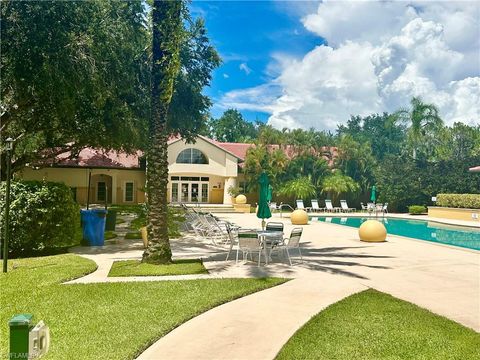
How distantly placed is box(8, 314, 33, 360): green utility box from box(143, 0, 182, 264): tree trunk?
777 centimetres

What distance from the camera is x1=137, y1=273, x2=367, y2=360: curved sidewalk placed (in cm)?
519

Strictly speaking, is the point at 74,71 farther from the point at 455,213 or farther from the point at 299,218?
the point at 455,213

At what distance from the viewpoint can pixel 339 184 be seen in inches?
1444

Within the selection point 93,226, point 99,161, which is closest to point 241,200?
point 99,161

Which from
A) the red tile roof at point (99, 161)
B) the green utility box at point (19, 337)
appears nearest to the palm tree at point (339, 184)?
the red tile roof at point (99, 161)

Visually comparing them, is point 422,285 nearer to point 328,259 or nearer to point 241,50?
point 328,259

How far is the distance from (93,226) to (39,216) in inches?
105

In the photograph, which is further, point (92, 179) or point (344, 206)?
point (92, 179)

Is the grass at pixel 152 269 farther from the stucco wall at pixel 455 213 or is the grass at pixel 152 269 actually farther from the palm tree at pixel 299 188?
the stucco wall at pixel 455 213

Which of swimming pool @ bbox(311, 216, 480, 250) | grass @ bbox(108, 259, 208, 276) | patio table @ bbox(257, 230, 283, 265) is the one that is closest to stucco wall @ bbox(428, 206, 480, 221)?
swimming pool @ bbox(311, 216, 480, 250)

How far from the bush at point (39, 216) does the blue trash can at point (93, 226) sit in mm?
1471

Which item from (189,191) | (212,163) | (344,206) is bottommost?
(344,206)

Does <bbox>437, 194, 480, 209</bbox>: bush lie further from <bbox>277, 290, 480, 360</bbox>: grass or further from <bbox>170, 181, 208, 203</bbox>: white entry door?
<bbox>277, 290, 480, 360</bbox>: grass

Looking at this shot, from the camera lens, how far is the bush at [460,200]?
1182 inches
